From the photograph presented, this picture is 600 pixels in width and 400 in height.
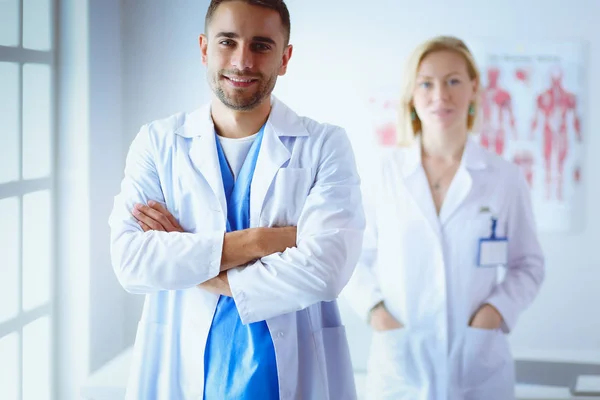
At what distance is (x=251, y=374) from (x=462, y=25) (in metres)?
1.68

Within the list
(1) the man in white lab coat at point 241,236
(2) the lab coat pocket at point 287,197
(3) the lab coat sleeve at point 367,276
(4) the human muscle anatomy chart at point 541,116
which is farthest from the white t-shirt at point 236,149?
(4) the human muscle anatomy chart at point 541,116

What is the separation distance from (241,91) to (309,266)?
0.43 metres

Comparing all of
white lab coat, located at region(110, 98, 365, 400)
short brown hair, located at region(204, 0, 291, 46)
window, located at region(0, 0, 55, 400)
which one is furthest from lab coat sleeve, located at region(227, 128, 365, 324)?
window, located at region(0, 0, 55, 400)

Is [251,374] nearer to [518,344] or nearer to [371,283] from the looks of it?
[371,283]

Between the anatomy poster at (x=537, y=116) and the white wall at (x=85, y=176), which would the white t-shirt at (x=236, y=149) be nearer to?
the white wall at (x=85, y=176)

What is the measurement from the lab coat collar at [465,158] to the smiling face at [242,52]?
2.23 feet

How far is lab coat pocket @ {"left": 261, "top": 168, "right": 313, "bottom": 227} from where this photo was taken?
1.66m

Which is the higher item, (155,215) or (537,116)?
(537,116)

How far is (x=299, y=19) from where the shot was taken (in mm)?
2678

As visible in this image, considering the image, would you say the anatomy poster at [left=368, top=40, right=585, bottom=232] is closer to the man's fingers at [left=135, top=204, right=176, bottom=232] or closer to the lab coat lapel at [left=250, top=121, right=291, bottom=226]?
the lab coat lapel at [left=250, top=121, right=291, bottom=226]

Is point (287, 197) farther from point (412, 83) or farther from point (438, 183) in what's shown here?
point (412, 83)

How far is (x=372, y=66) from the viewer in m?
2.76

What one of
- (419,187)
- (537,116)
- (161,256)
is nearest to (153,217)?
(161,256)

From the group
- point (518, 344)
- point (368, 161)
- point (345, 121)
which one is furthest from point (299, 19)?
point (518, 344)
